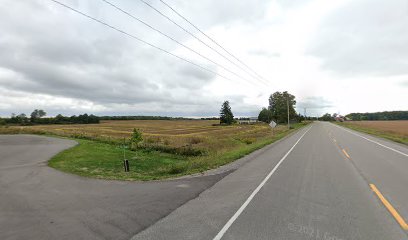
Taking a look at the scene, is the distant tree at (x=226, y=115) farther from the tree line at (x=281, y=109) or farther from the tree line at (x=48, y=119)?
the tree line at (x=48, y=119)

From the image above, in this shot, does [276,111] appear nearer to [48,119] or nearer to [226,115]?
[226,115]

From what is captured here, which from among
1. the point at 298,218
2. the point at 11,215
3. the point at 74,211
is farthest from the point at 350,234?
the point at 11,215

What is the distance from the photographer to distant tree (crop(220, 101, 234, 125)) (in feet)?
433

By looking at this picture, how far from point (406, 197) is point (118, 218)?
7036 mm

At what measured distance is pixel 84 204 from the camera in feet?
23.7

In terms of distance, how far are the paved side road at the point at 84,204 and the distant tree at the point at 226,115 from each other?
12173 cm

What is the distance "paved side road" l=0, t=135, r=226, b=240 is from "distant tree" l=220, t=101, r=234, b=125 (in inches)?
4793

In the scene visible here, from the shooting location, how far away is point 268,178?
9.77m

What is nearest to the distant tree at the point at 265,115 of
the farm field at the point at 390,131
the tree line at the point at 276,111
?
the tree line at the point at 276,111

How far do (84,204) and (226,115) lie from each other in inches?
4964

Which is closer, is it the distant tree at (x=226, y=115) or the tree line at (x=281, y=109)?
the tree line at (x=281, y=109)

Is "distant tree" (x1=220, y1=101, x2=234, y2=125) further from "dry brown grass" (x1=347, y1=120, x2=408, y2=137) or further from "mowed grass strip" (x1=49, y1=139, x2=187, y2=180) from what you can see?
"mowed grass strip" (x1=49, y1=139, x2=187, y2=180)

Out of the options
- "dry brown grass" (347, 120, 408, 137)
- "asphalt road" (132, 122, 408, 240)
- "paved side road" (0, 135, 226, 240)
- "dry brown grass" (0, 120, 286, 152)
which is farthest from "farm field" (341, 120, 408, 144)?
"paved side road" (0, 135, 226, 240)

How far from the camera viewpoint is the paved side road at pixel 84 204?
536 centimetres
